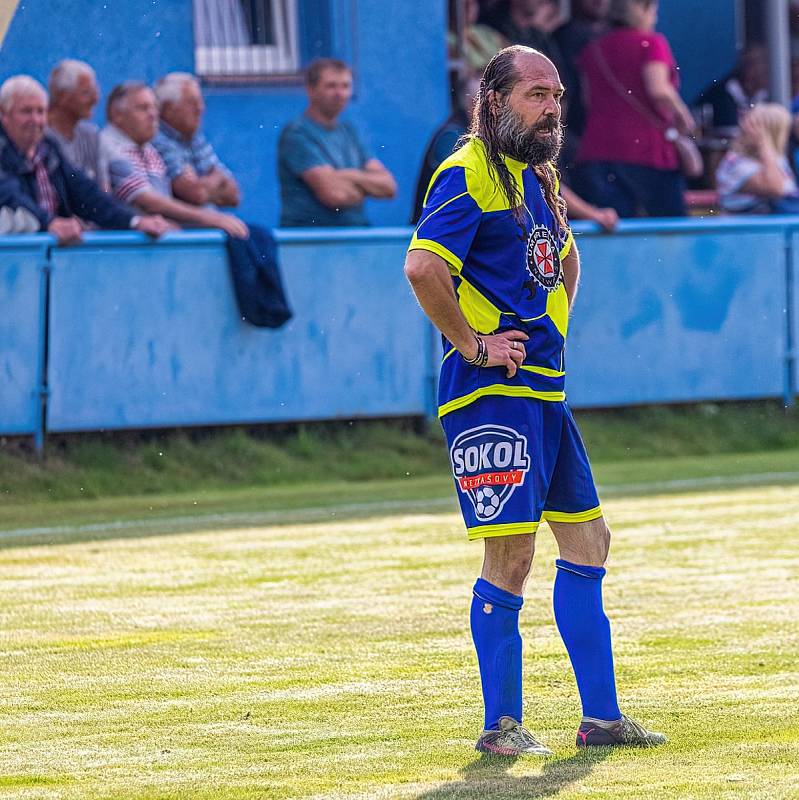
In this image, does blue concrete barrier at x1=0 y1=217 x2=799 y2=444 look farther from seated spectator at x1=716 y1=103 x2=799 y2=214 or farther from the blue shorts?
the blue shorts

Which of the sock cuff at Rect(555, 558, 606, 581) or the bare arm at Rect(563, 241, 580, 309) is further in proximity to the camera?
the bare arm at Rect(563, 241, 580, 309)

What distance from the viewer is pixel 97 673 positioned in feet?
22.6

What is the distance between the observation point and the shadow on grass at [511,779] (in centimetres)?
498

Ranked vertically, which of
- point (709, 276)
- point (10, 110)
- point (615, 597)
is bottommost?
point (615, 597)

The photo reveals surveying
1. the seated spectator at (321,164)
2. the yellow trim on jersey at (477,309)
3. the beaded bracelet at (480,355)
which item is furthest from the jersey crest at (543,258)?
the seated spectator at (321,164)

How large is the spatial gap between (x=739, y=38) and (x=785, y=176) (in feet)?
12.7

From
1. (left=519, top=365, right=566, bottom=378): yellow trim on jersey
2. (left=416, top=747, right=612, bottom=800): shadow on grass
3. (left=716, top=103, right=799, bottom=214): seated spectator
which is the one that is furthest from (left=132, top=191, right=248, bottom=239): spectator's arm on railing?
(left=416, top=747, right=612, bottom=800): shadow on grass

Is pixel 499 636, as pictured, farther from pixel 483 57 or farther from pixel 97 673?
pixel 483 57

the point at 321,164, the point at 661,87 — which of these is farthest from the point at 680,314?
the point at 321,164

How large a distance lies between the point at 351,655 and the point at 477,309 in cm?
200

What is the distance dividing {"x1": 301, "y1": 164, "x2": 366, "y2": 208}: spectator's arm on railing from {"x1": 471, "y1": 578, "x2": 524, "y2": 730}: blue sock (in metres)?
9.01

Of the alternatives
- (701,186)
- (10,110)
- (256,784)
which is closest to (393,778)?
(256,784)

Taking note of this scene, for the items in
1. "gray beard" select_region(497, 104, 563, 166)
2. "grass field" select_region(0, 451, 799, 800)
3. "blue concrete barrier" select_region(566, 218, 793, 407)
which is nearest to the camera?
"grass field" select_region(0, 451, 799, 800)

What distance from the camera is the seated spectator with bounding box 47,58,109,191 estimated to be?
13180 mm
